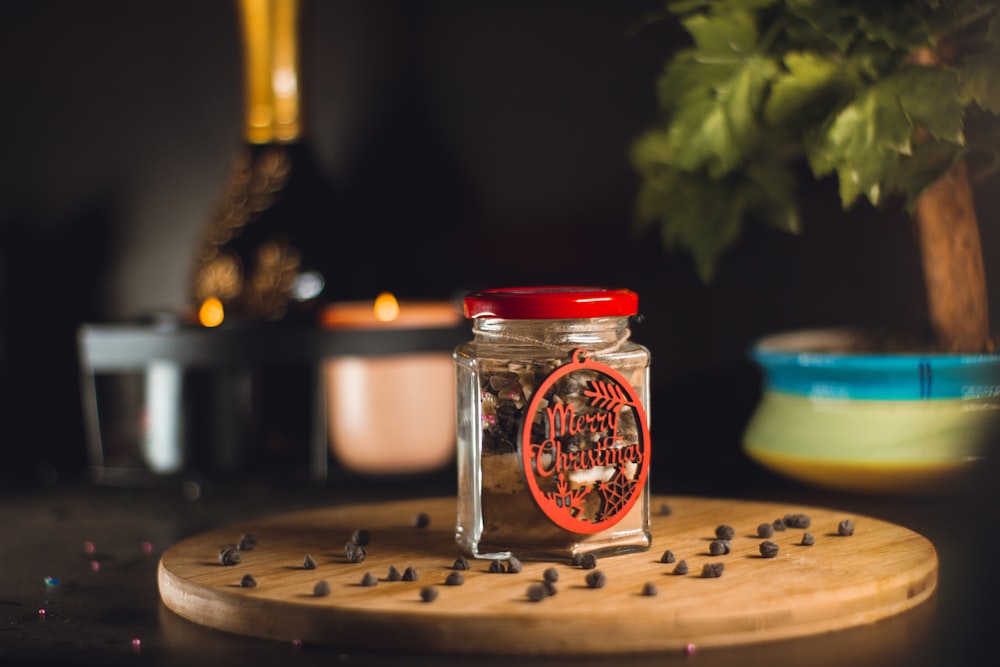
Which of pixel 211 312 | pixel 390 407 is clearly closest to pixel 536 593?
pixel 390 407

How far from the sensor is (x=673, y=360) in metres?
1.52

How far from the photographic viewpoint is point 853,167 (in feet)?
3.48

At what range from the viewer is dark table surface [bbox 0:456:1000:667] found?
75 cm

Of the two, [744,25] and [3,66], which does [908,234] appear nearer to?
[744,25]

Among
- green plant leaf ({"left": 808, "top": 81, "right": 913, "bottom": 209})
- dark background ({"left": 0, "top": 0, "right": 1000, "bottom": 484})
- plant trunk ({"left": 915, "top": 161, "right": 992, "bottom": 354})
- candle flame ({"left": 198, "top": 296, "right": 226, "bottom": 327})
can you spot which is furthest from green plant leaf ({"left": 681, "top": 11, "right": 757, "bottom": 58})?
candle flame ({"left": 198, "top": 296, "right": 226, "bottom": 327})

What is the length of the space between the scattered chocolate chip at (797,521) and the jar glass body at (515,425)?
15 centimetres

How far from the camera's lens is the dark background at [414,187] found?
148 cm

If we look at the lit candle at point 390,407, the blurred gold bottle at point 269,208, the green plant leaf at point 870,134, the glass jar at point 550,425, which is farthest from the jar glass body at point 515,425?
the blurred gold bottle at point 269,208

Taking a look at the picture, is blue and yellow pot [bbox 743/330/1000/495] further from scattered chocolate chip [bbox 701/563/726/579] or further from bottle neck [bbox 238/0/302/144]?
bottle neck [bbox 238/0/302/144]

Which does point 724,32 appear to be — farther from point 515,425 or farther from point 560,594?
point 560,594

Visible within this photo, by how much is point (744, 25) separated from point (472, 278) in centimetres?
58

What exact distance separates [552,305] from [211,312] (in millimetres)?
682

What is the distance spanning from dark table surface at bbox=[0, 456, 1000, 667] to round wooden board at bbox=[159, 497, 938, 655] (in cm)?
1

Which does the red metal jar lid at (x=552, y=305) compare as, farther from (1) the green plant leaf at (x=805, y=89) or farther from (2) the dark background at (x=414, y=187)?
(2) the dark background at (x=414, y=187)
